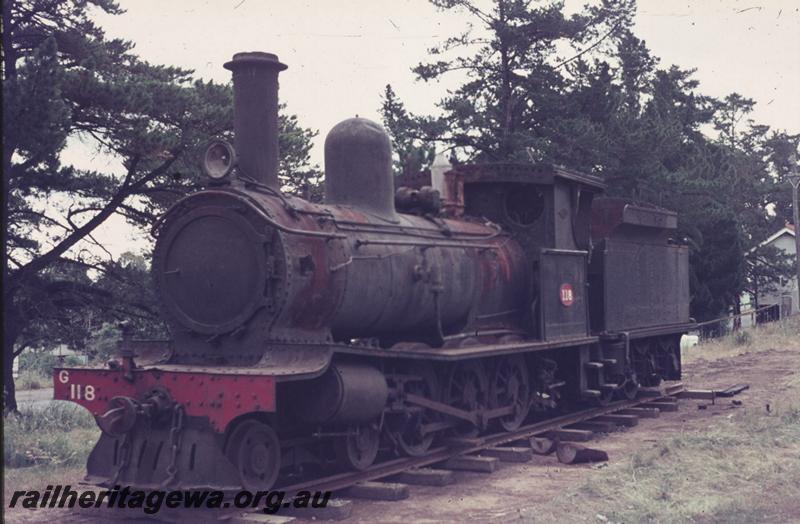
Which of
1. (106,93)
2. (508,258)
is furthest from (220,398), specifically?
(106,93)

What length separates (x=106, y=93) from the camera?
42.7 ft

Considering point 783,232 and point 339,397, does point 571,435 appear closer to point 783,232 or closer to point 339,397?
point 339,397

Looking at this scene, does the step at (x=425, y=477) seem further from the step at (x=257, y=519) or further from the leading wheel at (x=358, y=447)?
the step at (x=257, y=519)

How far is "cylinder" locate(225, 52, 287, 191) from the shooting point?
8508 mm

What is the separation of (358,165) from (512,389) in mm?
3788

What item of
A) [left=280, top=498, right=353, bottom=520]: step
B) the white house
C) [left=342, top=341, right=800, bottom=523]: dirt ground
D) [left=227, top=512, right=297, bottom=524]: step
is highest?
the white house

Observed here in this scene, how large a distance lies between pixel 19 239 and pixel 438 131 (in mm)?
16324

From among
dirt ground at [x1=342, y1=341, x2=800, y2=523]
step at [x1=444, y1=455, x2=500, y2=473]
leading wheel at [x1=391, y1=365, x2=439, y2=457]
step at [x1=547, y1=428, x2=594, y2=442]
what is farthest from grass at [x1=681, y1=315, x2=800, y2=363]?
step at [x1=444, y1=455, x2=500, y2=473]

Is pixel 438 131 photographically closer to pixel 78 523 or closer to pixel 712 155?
pixel 712 155

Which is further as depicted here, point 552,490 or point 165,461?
point 552,490

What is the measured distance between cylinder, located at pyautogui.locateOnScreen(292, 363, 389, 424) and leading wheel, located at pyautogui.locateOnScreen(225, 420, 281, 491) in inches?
16.6

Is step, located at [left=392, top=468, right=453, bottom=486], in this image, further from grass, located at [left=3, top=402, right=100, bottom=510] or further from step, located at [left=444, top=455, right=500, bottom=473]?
grass, located at [left=3, top=402, right=100, bottom=510]

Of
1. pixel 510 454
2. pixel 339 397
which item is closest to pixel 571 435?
pixel 510 454

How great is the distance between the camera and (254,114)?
8531 mm
